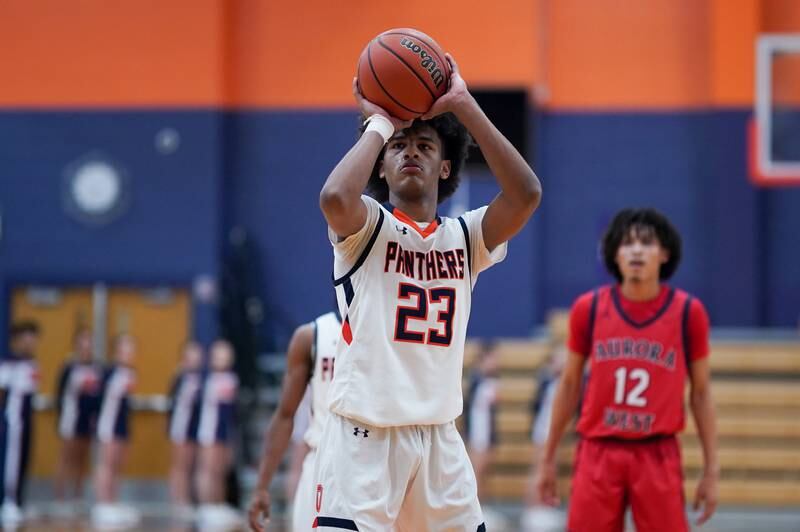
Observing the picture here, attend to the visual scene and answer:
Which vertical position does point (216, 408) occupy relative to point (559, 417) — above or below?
below

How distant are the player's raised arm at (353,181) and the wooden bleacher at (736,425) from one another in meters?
9.39

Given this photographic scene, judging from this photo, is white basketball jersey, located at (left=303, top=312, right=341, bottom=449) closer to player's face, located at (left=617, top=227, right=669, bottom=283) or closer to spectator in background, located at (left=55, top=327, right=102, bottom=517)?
player's face, located at (left=617, top=227, right=669, bottom=283)

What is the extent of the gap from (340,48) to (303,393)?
33.5 feet

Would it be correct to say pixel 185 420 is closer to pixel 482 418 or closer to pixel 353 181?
pixel 482 418

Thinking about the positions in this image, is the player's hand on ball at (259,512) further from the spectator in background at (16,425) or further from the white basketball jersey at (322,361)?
the spectator in background at (16,425)

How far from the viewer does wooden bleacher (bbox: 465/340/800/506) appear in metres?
12.6

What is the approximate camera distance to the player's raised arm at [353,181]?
3.40 meters

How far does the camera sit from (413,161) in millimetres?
3695

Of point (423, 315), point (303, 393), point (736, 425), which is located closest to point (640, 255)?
point (303, 393)

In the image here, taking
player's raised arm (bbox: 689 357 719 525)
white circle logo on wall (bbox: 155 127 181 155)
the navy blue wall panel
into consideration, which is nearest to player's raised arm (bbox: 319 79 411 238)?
player's raised arm (bbox: 689 357 719 525)

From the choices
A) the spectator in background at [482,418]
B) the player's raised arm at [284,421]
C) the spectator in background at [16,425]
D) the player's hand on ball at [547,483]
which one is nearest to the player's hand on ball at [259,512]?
the player's raised arm at [284,421]

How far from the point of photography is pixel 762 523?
12.0m

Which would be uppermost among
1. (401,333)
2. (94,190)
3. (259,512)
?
(94,190)

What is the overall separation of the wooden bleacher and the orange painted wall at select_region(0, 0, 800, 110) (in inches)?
124
